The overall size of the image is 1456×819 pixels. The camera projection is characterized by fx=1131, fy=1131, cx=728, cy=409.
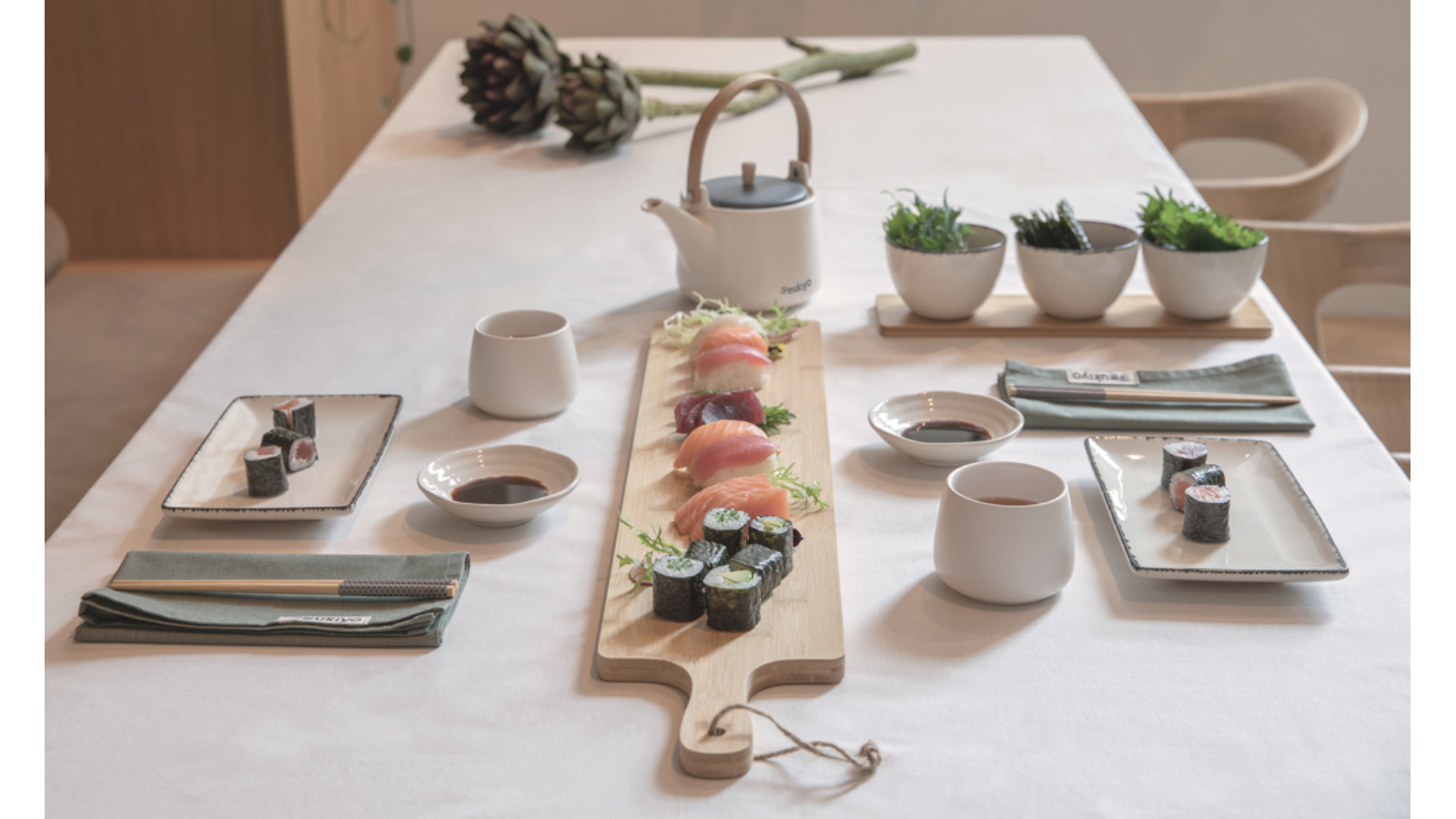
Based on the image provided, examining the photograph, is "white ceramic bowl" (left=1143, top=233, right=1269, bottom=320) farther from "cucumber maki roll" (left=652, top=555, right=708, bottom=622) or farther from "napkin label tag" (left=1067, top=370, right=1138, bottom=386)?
"cucumber maki roll" (left=652, top=555, right=708, bottom=622)

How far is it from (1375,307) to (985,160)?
2.59 metres

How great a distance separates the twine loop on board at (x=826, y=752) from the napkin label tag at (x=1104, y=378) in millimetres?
632

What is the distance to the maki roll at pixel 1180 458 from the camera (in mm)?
999

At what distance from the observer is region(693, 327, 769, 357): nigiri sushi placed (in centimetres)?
123

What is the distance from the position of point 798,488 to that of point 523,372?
337mm

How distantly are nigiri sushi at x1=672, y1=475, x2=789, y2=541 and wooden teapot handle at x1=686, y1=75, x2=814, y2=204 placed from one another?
0.53m

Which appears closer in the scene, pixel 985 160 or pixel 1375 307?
pixel 985 160

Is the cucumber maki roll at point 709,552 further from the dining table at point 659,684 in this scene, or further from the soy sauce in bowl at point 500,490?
the soy sauce in bowl at point 500,490

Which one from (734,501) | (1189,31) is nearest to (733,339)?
(734,501)

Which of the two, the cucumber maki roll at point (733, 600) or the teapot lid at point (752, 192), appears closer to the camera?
the cucumber maki roll at point (733, 600)

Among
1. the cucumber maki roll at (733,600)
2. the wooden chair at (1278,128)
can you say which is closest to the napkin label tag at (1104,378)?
the cucumber maki roll at (733,600)
